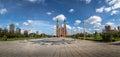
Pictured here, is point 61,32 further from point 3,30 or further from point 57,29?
point 3,30

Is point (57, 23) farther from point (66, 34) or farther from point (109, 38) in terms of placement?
point (109, 38)

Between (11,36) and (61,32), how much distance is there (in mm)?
110539

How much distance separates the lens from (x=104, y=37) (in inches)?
1586

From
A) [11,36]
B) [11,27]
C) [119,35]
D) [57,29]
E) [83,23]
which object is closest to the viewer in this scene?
[119,35]

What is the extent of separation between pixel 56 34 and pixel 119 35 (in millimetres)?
126993

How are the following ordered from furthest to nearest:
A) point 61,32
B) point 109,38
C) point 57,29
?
1. point 61,32
2. point 57,29
3. point 109,38

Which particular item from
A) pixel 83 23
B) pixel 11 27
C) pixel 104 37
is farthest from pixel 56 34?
pixel 104 37

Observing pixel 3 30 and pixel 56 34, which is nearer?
pixel 3 30

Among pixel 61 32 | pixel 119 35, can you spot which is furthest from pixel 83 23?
pixel 61 32

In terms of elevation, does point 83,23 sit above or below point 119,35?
above

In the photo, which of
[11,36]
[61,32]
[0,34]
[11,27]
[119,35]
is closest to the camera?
[119,35]

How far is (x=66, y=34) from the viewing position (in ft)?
591

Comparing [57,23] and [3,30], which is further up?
[57,23]

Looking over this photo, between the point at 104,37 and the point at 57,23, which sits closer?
the point at 104,37
